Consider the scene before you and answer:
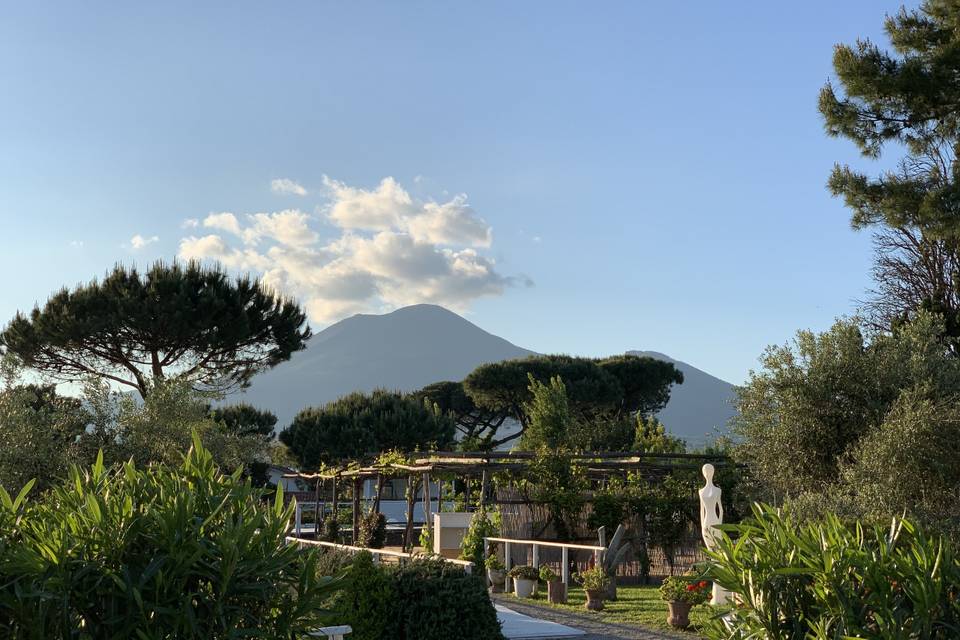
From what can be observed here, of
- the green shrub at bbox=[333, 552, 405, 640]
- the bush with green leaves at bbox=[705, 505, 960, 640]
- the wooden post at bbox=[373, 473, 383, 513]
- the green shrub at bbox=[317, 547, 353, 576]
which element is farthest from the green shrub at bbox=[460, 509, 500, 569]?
the bush with green leaves at bbox=[705, 505, 960, 640]

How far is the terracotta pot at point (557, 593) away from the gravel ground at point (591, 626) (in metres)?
0.38

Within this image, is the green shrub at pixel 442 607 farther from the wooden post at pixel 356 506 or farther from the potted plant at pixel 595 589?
the wooden post at pixel 356 506

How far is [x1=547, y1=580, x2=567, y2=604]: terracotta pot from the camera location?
14.4 metres

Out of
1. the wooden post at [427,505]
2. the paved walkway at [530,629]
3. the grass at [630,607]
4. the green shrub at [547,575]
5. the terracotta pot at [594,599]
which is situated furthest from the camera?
the wooden post at [427,505]

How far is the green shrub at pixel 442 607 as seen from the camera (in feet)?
26.9

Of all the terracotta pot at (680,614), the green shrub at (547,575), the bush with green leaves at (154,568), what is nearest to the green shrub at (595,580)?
the green shrub at (547,575)

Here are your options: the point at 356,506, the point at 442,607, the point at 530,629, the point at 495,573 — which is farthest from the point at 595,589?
the point at 356,506

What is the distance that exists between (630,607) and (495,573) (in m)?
3.31

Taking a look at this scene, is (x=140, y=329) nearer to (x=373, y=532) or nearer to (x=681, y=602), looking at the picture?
(x=373, y=532)

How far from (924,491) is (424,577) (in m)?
8.76

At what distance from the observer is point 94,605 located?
4.23 m

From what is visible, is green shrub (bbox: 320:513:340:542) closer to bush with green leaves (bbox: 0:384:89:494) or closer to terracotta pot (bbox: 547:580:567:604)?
bush with green leaves (bbox: 0:384:89:494)

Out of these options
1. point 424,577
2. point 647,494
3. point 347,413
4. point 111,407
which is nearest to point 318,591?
point 424,577

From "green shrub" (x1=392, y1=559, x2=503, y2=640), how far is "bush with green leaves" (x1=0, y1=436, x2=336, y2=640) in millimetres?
3790
